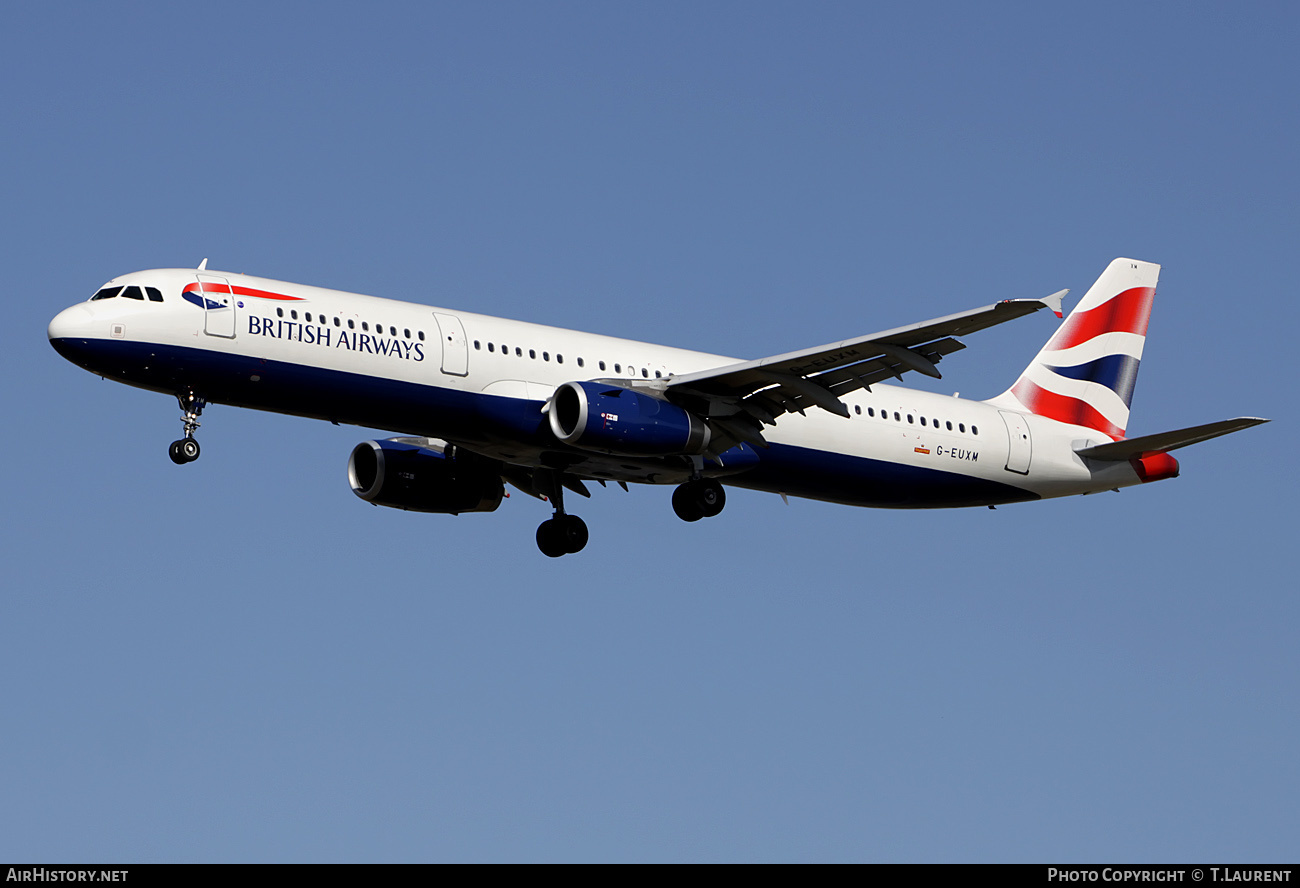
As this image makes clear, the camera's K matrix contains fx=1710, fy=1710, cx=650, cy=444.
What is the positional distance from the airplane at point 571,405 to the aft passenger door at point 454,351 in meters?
0.04

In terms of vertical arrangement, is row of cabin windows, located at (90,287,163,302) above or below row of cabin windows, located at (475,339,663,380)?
below

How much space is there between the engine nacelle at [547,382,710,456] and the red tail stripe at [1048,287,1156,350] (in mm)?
15460

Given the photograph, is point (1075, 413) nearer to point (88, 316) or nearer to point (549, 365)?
point (549, 365)

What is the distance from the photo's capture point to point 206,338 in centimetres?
3634

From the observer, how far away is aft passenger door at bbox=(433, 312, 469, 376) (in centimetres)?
3812

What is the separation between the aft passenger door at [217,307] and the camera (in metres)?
36.5

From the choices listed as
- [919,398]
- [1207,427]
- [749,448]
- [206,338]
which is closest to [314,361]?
[206,338]

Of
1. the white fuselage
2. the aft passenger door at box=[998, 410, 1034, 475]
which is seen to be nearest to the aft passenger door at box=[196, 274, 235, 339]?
the white fuselage

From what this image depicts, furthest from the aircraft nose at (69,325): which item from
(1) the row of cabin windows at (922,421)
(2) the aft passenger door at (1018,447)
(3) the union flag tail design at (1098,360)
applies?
(3) the union flag tail design at (1098,360)

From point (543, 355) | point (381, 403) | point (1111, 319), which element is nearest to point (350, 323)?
point (381, 403)

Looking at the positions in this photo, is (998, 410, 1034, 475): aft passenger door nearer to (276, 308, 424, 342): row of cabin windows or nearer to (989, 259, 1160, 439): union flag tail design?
(989, 259, 1160, 439): union flag tail design

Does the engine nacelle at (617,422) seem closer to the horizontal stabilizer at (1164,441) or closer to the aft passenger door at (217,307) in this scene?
the aft passenger door at (217,307)

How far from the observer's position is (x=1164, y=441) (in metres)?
43.4

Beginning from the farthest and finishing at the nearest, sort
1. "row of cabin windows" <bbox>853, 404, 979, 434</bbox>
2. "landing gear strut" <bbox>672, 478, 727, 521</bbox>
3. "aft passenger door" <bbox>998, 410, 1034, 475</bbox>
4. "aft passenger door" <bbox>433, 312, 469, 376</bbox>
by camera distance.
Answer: "aft passenger door" <bbox>998, 410, 1034, 475</bbox>
"row of cabin windows" <bbox>853, 404, 979, 434</bbox>
"landing gear strut" <bbox>672, 478, 727, 521</bbox>
"aft passenger door" <bbox>433, 312, 469, 376</bbox>
